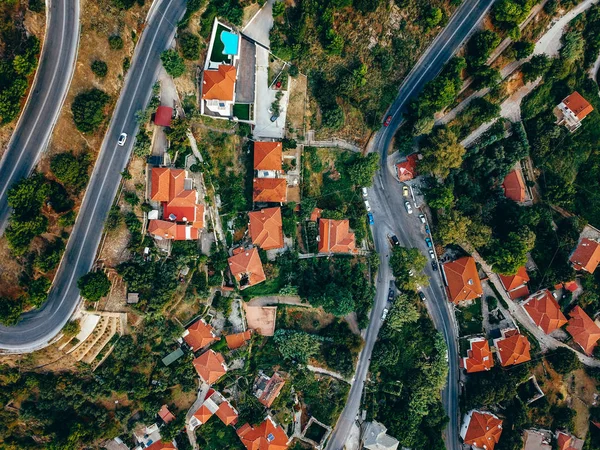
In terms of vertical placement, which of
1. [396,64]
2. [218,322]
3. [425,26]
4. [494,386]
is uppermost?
[425,26]

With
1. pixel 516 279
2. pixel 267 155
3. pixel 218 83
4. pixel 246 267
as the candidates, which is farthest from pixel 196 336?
pixel 516 279

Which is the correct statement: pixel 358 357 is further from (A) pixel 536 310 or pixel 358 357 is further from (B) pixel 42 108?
(B) pixel 42 108

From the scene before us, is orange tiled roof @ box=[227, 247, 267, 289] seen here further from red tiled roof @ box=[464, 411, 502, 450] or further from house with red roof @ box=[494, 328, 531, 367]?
red tiled roof @ box=[464, 411, 502, 450]

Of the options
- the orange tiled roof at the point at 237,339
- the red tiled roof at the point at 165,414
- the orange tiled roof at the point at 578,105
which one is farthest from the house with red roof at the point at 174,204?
the orange tiled roof at the point at 578,105

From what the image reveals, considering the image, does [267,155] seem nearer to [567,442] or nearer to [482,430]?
[482,430]

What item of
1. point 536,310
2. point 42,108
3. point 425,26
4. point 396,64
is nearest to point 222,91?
point 42,108

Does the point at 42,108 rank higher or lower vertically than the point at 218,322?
higher

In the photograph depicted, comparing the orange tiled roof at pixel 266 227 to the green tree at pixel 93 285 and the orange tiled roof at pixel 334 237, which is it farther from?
the green tree at pixel 93 285
